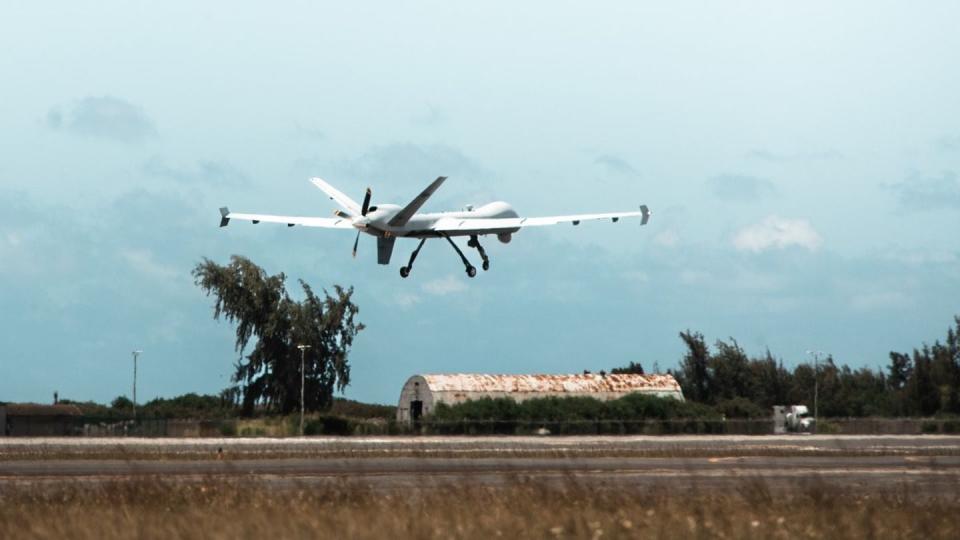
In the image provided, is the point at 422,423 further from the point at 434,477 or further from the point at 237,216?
the point at 434,477

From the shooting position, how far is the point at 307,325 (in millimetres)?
116625

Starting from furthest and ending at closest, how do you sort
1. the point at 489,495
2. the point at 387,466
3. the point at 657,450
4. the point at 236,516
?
1. the point at 657,450
2. the point at 387,466
3. the point at 489,495
4. the point at 236,516

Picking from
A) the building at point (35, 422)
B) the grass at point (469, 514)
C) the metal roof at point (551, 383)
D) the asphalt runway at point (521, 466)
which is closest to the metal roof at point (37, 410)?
the building at point (35, 422)

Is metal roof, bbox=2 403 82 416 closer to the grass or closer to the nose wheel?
the nose wheel

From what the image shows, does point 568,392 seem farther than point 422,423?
Yes

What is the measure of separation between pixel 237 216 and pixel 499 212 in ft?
40.2

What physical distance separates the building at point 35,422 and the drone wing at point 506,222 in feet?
145

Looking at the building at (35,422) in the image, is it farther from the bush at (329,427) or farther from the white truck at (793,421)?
the white truck at (793,421)

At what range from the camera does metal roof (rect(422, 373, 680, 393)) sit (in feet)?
326

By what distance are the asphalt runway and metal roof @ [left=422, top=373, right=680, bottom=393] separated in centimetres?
Answer: 2745

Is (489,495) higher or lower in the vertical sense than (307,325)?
lower

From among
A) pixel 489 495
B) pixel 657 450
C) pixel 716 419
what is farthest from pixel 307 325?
pixel 489 495

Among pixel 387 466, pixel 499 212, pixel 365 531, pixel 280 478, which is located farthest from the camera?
pixel 499 212

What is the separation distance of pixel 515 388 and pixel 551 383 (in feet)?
10.4
